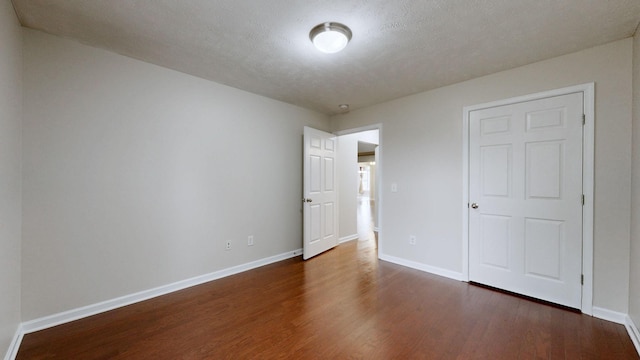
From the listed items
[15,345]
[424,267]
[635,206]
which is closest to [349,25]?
[635,206]

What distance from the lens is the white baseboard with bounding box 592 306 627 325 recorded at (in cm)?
209

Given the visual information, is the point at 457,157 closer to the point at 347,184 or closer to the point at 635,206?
the point at 635,206

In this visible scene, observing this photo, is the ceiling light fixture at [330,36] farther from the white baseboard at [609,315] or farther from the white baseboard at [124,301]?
the white baseboard at [609,315]

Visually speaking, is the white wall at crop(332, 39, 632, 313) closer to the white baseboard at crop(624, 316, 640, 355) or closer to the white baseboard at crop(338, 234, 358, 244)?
the white baseboard at crop(624, 316, 640, 355)

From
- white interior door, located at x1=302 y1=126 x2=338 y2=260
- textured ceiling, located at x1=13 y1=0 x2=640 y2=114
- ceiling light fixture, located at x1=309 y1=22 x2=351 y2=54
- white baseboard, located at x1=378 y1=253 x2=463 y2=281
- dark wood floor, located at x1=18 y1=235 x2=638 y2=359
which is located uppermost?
textured ceiling, located at x1=13 y1=0 x2=640 y2=114

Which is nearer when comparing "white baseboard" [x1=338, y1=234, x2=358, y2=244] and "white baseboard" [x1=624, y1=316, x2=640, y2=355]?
"white baseboard" [x1=624, y1=316, x2=640, y2=355]

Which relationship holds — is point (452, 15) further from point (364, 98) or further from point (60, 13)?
point (60, 13)

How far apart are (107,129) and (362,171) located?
1523cm

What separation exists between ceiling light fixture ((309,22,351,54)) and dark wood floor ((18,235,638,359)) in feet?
7.56

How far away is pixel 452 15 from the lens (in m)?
1.80

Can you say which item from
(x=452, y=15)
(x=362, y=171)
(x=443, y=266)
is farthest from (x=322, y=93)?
(x=362, y=171)

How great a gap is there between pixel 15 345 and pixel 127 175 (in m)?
1.41

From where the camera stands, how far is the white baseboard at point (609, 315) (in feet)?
6.85

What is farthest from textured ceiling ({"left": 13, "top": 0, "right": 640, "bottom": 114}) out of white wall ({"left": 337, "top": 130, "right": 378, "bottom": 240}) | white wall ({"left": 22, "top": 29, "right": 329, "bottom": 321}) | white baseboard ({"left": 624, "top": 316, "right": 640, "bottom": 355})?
white baseboard ({"left": 624, "top": 316, "right": 640, "bottom": 355})
